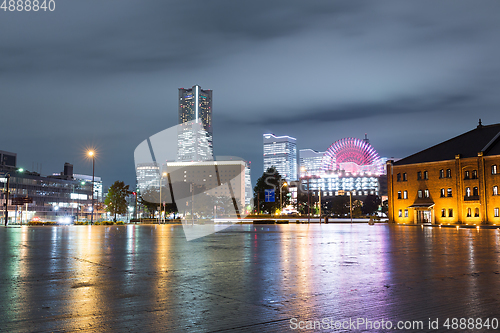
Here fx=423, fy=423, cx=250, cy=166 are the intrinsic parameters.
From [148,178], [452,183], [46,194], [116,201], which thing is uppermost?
[148,178]

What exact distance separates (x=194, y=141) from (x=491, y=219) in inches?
5301

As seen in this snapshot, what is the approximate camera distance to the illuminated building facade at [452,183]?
64438 mm

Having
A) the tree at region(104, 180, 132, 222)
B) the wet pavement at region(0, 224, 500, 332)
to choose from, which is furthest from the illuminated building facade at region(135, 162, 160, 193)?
the wet pavement at region(0, 224, 500, 332)

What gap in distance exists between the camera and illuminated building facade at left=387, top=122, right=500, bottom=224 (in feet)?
211

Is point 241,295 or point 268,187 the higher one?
point 268,187

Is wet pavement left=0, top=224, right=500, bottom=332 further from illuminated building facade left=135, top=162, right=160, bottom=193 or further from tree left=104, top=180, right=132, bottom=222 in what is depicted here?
illuminated building facade left=135, top=162, right=160, bottom=193

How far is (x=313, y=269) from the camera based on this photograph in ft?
36.7

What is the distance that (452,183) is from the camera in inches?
2709

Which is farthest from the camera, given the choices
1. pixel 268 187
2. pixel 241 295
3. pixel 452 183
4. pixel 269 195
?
pixel 268 187

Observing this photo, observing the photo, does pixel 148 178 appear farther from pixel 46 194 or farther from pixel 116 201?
pixel 46 194

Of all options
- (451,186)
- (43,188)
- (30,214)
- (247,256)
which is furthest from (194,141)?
(247,256)

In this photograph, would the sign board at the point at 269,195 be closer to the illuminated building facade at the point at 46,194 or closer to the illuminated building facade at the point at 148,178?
the illuminated building facade at the point at 148,178

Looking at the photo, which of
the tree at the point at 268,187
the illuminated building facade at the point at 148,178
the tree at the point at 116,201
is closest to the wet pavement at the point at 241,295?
the tree at the point at 116,201

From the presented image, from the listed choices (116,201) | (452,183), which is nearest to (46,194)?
(116,201)
